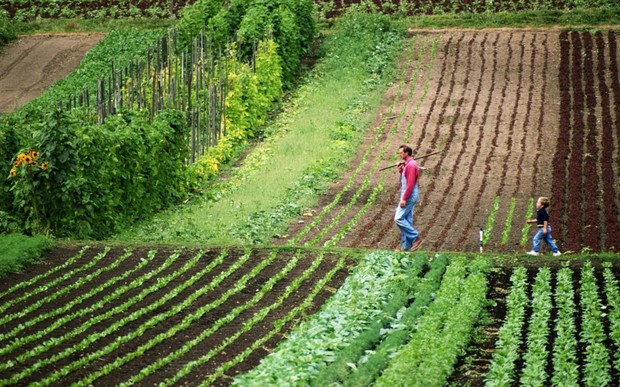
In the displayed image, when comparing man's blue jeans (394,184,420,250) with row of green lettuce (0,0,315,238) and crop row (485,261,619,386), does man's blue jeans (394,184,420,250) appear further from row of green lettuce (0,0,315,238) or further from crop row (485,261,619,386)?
row of green lettuce (0,0,315,238)

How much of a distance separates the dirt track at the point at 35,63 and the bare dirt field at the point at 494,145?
40.4 feet

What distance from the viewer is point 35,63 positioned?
41.3 m

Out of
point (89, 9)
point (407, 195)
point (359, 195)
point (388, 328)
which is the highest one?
point (89, 9)

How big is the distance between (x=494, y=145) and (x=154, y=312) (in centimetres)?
1662

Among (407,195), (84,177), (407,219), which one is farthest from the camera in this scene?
(84,177)

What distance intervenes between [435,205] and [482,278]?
813cm

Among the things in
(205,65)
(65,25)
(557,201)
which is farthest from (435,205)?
(65,25)

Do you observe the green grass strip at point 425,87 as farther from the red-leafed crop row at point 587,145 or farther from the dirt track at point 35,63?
the dirt track at point 35,63

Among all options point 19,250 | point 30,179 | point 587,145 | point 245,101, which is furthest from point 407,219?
point 245,101

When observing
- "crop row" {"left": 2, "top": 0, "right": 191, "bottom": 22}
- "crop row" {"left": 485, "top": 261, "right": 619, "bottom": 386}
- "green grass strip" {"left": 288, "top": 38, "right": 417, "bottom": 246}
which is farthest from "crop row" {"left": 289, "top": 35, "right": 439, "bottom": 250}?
"crop row" {"left": 2, "top": 0, "right": 191, "bottom": 22}

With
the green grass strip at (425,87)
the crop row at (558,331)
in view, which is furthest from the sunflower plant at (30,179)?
the green grass strip at (425,87)

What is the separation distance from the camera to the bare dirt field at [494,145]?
23.7m

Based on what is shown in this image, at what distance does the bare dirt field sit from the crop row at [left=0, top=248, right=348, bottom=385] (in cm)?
443

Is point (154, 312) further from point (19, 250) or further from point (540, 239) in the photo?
point (540, 239)
